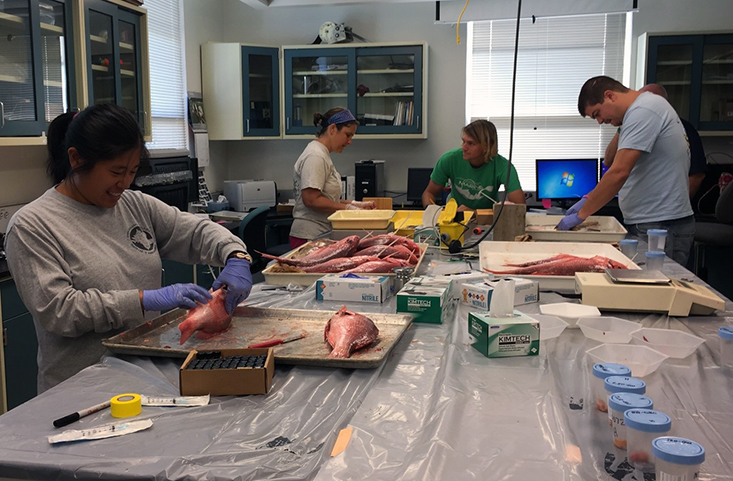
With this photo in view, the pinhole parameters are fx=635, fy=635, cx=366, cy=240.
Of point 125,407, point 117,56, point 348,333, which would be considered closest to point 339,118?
point 117,56

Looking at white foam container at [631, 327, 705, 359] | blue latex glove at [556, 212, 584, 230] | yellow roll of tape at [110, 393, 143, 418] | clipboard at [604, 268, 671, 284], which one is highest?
A: blue latex glove at [556, 212, 584, 230]

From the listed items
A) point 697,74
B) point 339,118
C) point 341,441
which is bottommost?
point 341,441

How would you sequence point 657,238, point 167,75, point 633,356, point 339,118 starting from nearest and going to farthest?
1. point 633,356
2. point 657,238
3. point 339,118
4. point 167,75

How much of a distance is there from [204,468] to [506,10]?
5083mm

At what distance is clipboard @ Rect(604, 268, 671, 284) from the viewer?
1.94 m

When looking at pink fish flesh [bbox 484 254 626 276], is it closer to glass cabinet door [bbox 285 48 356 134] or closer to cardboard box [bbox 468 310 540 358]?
cardboard box [bbox 468 310 540 358]

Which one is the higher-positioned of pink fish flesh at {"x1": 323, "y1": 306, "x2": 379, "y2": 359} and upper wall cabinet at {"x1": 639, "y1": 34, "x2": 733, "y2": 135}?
upper wall cabinet at {"x1": 639, "y1": 34, "x2": 733, "y2": 135}

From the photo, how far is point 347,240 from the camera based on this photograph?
2.70 meters

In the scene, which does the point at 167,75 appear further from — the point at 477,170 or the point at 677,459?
the point at 677,459

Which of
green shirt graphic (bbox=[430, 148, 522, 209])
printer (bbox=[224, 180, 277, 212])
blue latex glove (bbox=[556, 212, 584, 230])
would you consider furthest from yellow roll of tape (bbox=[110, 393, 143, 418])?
printer (bbox=[224, 180, 277, 212])

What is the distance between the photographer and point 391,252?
8.54ft

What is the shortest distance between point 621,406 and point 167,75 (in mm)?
4904

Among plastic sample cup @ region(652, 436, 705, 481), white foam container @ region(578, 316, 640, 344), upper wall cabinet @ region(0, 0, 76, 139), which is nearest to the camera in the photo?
plastic sample cup @ region(652, 436, 705, 481)

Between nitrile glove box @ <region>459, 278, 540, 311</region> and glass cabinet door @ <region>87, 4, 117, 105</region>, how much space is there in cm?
257
